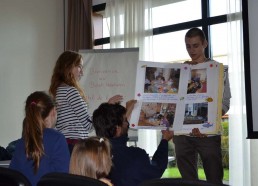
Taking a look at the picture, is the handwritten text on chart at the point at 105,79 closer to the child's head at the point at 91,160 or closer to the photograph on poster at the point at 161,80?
the photograph on poster at the point at 161,80

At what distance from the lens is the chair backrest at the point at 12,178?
1483 mm

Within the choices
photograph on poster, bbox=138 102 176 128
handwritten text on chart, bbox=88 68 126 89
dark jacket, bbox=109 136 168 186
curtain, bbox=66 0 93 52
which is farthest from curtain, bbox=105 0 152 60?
dark jacket, bbox=109 136 168 186

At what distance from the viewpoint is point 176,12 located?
5242mm

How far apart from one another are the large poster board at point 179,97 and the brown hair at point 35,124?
745 millimetres

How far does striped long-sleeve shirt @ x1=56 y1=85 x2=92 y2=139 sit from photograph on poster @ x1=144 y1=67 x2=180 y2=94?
0.49 metres

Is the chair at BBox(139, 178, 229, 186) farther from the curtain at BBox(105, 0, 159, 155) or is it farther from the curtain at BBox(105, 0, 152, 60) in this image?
the curtain at BBox(105, 0, 152, 60)

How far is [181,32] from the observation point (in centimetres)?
521

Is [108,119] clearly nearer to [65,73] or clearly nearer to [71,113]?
[71,113]

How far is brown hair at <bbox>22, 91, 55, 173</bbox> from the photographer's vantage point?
2205 mm

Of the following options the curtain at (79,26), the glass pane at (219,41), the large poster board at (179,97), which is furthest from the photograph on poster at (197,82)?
the curtain at (79,26)

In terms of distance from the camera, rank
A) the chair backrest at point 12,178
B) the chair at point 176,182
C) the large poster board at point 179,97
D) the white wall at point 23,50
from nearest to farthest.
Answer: the chair at point 176,182 < the chair backrest at point 12,178 < the large poster board at point 179,97 < the white wall at point 23,50

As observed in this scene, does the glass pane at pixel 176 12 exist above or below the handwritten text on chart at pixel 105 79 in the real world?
above

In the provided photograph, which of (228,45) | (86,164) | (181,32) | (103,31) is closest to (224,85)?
(86,164)

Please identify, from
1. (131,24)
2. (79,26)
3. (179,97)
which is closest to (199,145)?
(179,97)
